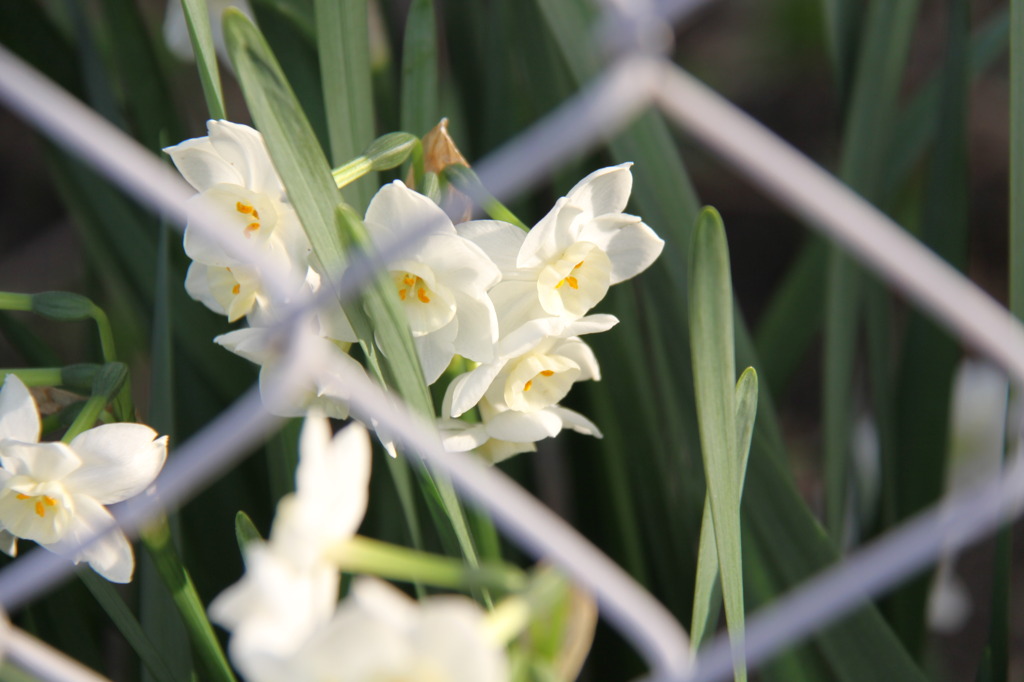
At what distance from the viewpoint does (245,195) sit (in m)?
0.57

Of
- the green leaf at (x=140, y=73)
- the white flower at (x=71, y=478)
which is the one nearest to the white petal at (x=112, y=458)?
the white flower at (x=71, y=478)

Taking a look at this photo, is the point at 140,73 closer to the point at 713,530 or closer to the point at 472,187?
the point at 472,187

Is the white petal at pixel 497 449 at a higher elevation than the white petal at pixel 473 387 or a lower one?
lower

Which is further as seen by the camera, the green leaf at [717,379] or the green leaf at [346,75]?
the green leaf at [346,75]

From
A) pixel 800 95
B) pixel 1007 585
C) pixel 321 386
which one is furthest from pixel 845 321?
pixel 800 95

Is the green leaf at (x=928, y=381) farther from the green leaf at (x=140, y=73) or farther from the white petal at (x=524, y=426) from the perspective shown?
the green leaf at (x=140, y=73)

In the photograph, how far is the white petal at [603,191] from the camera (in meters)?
0.57

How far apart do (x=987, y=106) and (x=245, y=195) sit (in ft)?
6.92

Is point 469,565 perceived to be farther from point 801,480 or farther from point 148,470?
point 801,480

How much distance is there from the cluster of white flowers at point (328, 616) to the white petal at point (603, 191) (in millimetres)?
298

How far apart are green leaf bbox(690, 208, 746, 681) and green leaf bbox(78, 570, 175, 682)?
17.1 inches

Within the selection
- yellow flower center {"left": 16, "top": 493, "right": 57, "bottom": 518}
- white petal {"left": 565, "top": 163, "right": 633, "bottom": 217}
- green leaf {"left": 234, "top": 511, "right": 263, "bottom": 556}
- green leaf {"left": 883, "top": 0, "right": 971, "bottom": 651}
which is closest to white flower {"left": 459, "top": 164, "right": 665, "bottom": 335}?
white petal {"left": 565, "top": 163, "right": 633, "bottom": 217}

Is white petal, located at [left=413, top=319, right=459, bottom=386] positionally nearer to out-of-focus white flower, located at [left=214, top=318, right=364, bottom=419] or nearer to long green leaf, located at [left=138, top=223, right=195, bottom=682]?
out-of-focus white flower, located at [left=214, top=318, right=364, bottom=419]

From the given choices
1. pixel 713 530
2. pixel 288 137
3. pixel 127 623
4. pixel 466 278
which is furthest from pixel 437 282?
pixel 127 623
